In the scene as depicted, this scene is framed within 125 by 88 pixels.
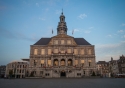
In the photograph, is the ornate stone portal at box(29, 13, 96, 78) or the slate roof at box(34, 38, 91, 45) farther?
the slate roof at box(34, 38, 91, 45)

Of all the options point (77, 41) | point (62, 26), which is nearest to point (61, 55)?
point (77, 41)

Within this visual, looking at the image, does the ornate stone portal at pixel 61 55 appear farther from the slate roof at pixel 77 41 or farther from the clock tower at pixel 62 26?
the clock tower at pixel 62 26

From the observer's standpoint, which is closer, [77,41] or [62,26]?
[77,41]

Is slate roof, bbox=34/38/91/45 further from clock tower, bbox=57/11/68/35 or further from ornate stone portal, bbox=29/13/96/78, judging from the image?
clock tower, bbox=57/11/68/35

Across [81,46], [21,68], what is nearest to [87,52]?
[81,46]

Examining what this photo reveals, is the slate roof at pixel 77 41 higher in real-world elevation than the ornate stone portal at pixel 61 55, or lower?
higher

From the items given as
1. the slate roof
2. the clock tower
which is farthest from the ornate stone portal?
the clock tower

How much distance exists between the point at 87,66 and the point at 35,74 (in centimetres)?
2232

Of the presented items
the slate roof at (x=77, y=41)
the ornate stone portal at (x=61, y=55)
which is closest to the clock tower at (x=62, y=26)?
the slate roof at (x=77, y=41)

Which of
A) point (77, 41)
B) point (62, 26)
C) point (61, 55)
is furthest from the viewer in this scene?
point (62, 26)

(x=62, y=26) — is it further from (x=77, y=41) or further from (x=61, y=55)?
(x=61, y=55)

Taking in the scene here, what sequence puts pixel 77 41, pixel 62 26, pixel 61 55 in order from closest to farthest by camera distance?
pixel 61 55, pixel 77 41, pixel 62 26

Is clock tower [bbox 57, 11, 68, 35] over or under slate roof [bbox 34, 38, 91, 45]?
over

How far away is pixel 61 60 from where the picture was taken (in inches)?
2039
